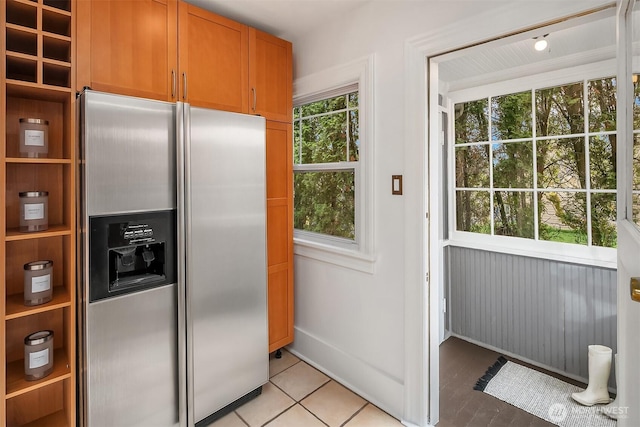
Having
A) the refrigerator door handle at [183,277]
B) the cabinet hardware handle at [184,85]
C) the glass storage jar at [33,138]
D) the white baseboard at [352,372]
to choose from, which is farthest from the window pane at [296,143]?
the glass storage jar at [33,138]

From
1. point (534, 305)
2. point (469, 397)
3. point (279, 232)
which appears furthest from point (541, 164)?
point (279, 232)

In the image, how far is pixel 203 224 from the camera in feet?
5.54

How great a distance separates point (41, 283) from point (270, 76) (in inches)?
68.9

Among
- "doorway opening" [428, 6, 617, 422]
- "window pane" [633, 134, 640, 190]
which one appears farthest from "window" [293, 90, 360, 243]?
"window pane" [633, 134, 640, 190]

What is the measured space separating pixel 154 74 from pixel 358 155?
129 cm

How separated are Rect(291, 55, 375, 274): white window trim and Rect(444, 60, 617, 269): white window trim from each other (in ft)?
3.80

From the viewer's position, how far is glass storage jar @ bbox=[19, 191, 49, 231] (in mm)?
1363

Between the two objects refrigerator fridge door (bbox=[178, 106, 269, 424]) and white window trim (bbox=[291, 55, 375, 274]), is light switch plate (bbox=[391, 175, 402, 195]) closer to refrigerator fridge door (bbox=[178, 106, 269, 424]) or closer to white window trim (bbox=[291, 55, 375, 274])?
white window trim (bbox=[291, 55, 375, 274])

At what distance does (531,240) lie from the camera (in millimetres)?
2545

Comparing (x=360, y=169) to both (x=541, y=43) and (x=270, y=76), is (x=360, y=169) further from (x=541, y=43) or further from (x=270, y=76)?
(x=541, y=43)

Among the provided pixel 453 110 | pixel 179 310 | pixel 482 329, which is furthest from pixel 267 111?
pixel 482 329

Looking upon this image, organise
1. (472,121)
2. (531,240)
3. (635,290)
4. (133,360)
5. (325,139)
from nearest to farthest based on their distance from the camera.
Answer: (635,290), (133,360), (325,139), (531,240), (472,121)

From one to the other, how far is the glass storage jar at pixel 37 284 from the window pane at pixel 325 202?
1.64 metres

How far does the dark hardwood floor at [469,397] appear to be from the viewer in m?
1.89
